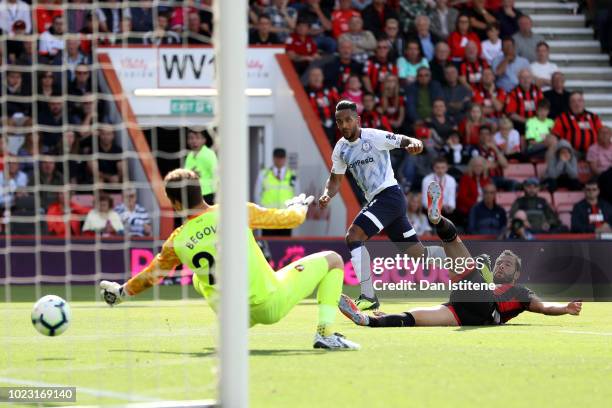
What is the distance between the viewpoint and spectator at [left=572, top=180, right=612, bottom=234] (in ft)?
68.3

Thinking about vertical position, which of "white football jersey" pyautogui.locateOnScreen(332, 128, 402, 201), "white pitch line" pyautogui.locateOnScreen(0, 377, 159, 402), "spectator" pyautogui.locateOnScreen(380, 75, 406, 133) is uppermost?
"spectator" pyautogui.locateOnScreen(380, 75, 406, 133)

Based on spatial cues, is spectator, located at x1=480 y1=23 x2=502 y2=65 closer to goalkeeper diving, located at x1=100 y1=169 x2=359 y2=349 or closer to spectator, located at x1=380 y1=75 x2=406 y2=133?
spectator, located at x1=380 y1=75 x2=406 y2=133

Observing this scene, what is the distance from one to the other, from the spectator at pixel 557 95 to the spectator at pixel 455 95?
160cm

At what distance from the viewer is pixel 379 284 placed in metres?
15.9

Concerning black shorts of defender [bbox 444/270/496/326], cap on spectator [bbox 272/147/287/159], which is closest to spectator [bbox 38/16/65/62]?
cap on spectator [bbox 272/147/287/159]

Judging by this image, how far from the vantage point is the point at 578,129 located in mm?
22625

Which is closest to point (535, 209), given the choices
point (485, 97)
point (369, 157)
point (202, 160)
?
point (485, 97)

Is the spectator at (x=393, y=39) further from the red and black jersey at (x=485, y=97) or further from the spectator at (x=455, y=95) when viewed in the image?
the red and black jersey at (x=485, y=97)

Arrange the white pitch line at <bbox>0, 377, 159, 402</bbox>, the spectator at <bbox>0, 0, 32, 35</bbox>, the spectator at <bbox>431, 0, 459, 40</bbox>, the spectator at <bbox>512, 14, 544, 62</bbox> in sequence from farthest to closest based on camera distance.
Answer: the spectator at <bbox>512, 14, 544, 62</bbox> < the spectator at <bbox>431, 0, 459, 40</bbox> < the spectator at <bbox>0, 0, 32, 35</bbox> < the white pitch line at <bbox>0, 377, 159, 402</bbox>

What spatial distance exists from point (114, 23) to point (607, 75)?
1055cm

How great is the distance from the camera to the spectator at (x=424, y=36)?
75.2ft

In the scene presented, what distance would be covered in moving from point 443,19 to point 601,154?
3790mm

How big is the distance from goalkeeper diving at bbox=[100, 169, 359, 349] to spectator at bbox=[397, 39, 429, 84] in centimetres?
1270

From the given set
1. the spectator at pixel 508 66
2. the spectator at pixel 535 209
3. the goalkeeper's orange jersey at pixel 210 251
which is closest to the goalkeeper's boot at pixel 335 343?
the goalkeeper's orange jersey at pixel 210 251
